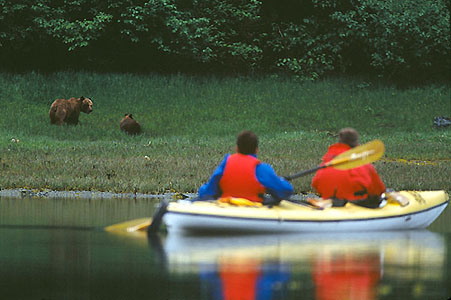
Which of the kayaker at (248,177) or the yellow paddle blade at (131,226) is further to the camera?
the yellow paddle blade at (131,226)

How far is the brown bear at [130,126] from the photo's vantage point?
31.9m

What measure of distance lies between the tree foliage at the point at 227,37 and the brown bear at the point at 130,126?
6.90 m

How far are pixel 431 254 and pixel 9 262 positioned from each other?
15.6 ft

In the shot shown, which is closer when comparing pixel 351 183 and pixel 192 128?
pixel 351 183

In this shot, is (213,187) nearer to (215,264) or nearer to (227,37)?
(215,264)

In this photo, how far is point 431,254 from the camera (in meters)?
12.2

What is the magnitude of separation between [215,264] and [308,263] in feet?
3.30

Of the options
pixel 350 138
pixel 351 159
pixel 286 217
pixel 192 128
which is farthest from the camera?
pixel 192 128

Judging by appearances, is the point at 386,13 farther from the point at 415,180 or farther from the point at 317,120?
the point at 415,180

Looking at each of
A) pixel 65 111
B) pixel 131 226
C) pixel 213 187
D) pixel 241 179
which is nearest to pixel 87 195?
pixel 131 226

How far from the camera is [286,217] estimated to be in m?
13.5

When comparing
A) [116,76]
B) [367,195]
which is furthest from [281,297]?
[116,76]

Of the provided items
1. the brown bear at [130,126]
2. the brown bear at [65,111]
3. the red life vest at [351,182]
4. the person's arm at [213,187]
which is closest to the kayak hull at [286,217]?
the red life vest at [351,182]

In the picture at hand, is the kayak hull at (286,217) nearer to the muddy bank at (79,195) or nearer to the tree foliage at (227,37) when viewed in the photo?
the muddy bank at (79,195)
